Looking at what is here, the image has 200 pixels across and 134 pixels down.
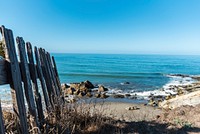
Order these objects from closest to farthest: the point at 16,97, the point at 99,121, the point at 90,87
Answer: the point at 16,97
the point at 99,121
the point at 90,87

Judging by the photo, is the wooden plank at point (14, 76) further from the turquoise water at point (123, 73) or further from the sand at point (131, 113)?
the turquoise water at point (123, 73)

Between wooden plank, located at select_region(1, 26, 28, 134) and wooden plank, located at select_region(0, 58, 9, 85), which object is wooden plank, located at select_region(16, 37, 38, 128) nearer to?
wooden plank, located at select_region(1, 26, 28, 134)

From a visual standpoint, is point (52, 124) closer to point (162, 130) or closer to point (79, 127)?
point (79, 127)

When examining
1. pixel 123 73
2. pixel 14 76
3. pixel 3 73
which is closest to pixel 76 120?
pixel 14 76

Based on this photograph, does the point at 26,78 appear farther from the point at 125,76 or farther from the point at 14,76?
the point at 125,76

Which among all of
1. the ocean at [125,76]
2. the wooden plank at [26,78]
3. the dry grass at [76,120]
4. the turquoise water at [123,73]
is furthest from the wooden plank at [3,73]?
the turquoise water at [123,73]

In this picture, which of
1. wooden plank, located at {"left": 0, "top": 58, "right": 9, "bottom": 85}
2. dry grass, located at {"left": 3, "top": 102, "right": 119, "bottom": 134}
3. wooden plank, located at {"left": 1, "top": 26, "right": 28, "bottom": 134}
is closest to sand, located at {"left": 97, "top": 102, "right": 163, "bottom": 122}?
dry grass, located at {"left": 3, "top": 102, "right": 119, "bottom": 134}

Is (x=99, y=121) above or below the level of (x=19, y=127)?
below

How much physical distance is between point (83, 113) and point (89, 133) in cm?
57

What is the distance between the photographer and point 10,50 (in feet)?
10.2

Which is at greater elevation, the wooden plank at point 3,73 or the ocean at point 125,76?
the wooden plank at point 3,73

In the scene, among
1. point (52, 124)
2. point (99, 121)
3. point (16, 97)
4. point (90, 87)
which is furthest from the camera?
point (90, 87)

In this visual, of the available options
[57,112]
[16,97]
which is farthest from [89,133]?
[16,97]

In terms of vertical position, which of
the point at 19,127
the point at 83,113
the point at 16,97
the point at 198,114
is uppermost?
the point at 16,97
